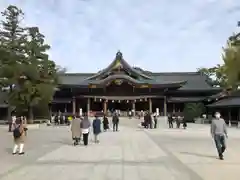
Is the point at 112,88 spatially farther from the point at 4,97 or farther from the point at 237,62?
the point at 237,62

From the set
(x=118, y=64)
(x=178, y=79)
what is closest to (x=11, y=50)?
(x=118, y=64)

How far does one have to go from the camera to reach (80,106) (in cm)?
5941

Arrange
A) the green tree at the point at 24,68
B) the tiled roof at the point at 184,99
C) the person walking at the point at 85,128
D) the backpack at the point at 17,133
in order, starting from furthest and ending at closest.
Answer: the tiled roof at the point at 184,99
the green tree at the point at 24,68
the person walking at the point at 85,128
the backpack at the point at 17,133

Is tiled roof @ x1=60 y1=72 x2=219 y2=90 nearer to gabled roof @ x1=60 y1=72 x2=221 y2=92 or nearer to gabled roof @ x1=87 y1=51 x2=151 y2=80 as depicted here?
gabled roof @ x1=60 y1=72 x2=221 y2=92

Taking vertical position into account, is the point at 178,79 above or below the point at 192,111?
above

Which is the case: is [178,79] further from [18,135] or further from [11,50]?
[18,135]

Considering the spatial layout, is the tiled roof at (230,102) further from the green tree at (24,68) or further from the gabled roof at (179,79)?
the green tree at (24,68)

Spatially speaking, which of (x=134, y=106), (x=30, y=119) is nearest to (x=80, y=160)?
(x=30, y=119)

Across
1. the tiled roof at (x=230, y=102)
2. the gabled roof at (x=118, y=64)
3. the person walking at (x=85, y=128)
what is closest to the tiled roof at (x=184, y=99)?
the gabled roof at (x=118, y=64)

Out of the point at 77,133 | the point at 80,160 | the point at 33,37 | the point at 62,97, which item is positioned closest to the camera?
the point at 80,160

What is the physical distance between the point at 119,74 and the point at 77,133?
40.3m

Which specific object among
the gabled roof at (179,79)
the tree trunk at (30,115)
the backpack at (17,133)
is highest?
the gabled roof at (179,79)

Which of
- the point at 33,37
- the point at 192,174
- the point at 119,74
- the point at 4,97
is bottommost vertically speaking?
the point at 192,174

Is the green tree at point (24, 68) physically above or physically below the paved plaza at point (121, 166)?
above
